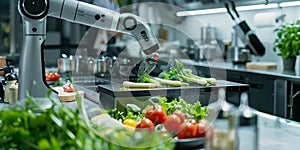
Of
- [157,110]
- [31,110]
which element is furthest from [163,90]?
[31,110]

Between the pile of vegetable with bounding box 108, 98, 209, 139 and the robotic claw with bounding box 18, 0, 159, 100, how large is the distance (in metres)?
0.30

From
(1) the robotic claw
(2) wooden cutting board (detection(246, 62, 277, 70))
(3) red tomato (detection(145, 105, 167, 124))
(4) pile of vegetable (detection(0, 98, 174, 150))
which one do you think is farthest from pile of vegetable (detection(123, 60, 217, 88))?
(2) wooden cutting board (detection(246, 62, 277, 70))

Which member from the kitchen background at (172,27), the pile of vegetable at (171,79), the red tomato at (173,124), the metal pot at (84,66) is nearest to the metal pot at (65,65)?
the metal pot at (84,66)

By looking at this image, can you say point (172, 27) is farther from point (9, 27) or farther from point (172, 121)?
point (172, 121)

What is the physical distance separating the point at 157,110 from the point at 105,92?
50cm

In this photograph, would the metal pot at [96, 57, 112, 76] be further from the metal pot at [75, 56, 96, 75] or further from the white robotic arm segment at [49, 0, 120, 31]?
the white robotic arm segment at [49, 0, 120, 31]

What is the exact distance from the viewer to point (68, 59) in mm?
3195

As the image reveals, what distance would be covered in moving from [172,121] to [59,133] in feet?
1.33

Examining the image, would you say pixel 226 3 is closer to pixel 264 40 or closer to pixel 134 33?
pixel 264 40

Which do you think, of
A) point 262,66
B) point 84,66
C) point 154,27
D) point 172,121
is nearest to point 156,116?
point 172,121

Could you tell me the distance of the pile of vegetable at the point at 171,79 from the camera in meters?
1.81

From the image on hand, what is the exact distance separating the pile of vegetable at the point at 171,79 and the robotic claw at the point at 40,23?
306 millimetres

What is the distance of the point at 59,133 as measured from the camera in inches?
37.9

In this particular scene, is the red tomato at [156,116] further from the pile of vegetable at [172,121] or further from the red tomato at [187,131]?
the red tomato at [187,131]
